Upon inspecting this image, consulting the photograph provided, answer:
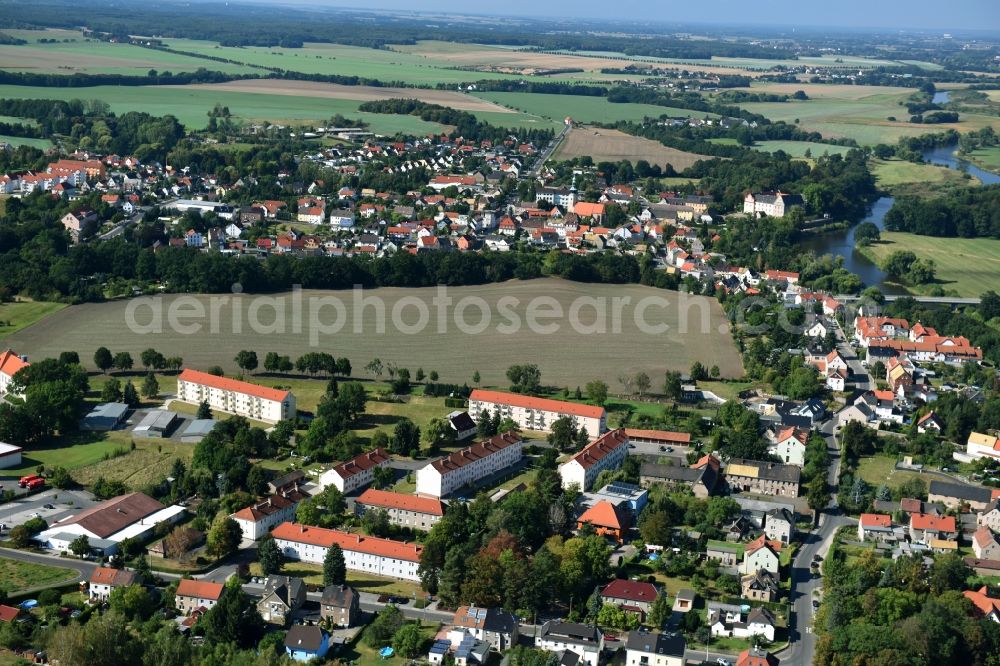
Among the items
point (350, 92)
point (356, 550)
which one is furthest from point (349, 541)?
point (350, 92)

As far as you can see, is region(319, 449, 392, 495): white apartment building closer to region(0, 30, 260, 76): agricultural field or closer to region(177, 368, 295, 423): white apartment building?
region(177, 368, 295, 423): white apartment building

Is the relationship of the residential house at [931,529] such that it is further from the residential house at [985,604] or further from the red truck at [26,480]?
the red truck at [26,480]

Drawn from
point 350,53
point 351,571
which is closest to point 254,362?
point 351,571

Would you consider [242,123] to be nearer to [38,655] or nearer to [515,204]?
[515,204]

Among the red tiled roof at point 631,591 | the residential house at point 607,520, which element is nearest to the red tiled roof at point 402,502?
the residential house at point 607,520

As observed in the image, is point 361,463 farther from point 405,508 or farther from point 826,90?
point 826,90
